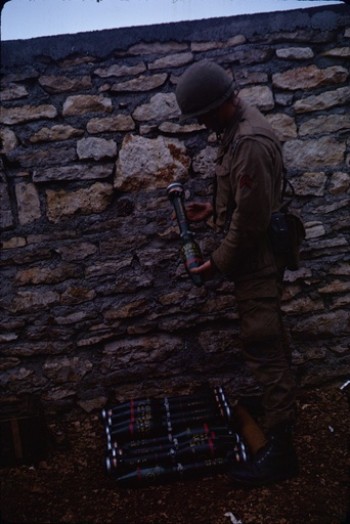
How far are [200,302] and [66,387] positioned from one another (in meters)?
1.19

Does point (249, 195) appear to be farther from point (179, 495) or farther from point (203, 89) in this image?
point (179, 495)

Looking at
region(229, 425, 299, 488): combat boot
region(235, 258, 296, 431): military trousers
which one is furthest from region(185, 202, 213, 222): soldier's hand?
region(229, 425, 299, 488): combat boot

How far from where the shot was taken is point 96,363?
3184mm

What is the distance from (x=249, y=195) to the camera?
87.7 inches

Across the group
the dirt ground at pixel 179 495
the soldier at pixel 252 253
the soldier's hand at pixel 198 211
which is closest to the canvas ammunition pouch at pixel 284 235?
the soldier at pixel 252 253

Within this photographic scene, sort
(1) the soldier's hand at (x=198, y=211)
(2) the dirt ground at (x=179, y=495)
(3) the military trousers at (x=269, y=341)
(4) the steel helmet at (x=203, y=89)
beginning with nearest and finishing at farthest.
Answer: (2) the dirt ground at (x=179, y=495) < (4) the steel helmet at (x=203, y=89) < (3) the military trousers at (x=269, y=341) < (1) the soldier's hand at (x=198, y=211)

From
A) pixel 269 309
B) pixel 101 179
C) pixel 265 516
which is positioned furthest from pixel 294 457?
pixel 101 179

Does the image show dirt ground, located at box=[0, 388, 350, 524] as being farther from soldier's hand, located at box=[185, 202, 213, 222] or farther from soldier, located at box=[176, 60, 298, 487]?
soldier's hand, located at box=[185, 202, 213, 222]

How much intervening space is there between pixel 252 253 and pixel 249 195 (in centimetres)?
37

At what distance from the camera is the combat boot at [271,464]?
237 centimetres

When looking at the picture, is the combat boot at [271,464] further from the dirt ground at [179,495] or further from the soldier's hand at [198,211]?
the soldier's hand at [198,211]

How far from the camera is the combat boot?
7.77 ft

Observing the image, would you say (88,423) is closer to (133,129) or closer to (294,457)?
(294,457)

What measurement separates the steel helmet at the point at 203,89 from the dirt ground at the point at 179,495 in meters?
2.14
